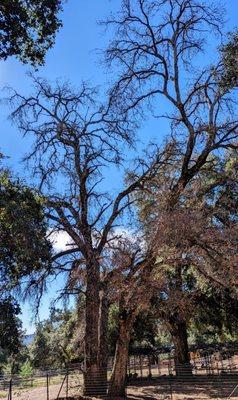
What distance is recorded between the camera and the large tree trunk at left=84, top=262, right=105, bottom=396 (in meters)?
17.3

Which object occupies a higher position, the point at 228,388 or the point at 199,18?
the point at 199,18

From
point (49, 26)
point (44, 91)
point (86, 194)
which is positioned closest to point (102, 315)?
point (86, 194)

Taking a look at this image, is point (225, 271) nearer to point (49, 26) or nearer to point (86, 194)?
point (86, 194)

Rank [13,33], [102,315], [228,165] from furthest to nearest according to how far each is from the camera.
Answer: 1. [228,165]
2. [102,315]
3. [13,33]

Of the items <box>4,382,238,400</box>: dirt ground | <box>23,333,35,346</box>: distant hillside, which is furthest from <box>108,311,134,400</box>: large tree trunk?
<box>23,333,35,346</box>: distant hillside

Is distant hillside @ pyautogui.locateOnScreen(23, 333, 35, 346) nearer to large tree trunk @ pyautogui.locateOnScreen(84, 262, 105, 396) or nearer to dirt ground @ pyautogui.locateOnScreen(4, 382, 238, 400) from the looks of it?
large tree trunk @ pyautogui.locateOnScreen(84, 262, 105, 396)

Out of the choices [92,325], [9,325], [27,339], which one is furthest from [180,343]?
[9,325]

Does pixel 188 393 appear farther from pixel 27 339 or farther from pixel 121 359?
pixel 27 339

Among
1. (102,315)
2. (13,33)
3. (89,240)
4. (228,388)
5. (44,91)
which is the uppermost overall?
(44,91)

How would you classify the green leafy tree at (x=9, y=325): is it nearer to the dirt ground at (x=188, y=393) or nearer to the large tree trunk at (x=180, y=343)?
the dirt ground at (x=188, y=393)

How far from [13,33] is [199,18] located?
33.5ft

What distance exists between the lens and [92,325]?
1775 centimetres

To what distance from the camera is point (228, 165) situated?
22.3 m

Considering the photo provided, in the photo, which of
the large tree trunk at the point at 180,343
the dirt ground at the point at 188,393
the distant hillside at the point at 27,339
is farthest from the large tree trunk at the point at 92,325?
the large tree trunk at the point at 180,343
